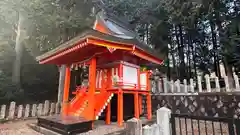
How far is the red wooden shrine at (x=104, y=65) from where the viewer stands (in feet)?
16.5

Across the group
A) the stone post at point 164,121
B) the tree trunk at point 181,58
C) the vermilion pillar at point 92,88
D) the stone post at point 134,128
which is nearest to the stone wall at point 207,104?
the stone post at point 164,121

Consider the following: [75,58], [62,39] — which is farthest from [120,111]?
[62,39]

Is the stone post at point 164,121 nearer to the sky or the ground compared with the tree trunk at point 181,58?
nearer to the ground

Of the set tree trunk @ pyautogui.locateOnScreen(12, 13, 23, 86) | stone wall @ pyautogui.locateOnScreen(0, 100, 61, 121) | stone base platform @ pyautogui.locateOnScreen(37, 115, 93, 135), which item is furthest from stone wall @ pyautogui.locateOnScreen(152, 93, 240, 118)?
tree trunk @ pyautogui.locateOnScreen(12, 13, 23, 86)

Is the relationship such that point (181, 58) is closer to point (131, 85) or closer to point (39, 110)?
point (131, 85)

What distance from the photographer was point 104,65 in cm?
662

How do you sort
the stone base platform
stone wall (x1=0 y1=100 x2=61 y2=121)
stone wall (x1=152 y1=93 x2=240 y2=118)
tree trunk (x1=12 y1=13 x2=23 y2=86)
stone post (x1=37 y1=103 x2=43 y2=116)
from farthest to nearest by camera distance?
1. tree trunk (x1=12 y1=13 x2=23 y2=86)
2. stone post (x1=37 y1=103 x2=43 y2=116)
3. stone wall (x1=0 y1=100 x2=61 y2=121)
4. stone wall (x1=152 y1=93 x2=240 y2=118)
5. the stone base platform

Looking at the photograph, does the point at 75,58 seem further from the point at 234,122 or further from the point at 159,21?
the point at 159,21

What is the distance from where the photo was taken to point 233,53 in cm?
870

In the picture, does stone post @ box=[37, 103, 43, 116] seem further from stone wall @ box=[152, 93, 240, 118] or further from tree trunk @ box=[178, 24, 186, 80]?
tree trunk @ box=[178, 24, 186, 80]

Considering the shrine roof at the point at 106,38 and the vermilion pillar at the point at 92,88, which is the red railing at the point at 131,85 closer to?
the vermilion pillar at the point at 92,88

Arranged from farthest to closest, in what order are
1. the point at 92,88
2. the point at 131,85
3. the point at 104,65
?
the point at 104,65 < the point at 131,85 < the point at 92,88

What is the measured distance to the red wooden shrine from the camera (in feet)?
16.5

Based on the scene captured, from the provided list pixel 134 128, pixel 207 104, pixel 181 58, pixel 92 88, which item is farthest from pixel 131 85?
pixel 181 58
